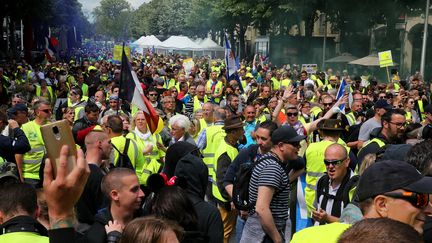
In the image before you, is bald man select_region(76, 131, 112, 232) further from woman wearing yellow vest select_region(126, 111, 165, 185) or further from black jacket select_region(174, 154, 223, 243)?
woman wearing yellow vest select_region(126, 111, 165, 185)

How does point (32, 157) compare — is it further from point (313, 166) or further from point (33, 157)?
point (313, 166)

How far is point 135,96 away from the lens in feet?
29.4

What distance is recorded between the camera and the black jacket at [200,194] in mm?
4410

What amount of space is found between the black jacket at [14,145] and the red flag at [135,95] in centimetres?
157

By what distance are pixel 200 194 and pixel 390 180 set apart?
6.01ft

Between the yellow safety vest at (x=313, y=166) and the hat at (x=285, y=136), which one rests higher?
the hat at (x=285, y=136)

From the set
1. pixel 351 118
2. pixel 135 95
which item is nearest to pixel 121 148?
pixel 135 95

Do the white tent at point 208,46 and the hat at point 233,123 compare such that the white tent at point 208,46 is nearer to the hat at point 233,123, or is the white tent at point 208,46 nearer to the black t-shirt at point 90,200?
the hat at point 233,123

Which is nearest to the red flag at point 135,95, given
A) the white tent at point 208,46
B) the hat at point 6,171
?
the hat at point 6,171

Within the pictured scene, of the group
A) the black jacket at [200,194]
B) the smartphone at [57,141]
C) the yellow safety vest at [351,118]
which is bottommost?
the yellow safety vest at [351,118]

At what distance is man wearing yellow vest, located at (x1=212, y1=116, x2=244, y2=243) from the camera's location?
288 inches

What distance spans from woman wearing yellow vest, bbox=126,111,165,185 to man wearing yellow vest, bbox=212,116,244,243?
0.74 m

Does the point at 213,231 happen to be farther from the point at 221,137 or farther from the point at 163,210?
the point at 221,137

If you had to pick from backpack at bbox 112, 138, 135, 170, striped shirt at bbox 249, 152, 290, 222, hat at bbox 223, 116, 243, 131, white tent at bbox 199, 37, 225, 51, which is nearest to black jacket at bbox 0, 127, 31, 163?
backpack at bbox 112, 138, 135, 170
